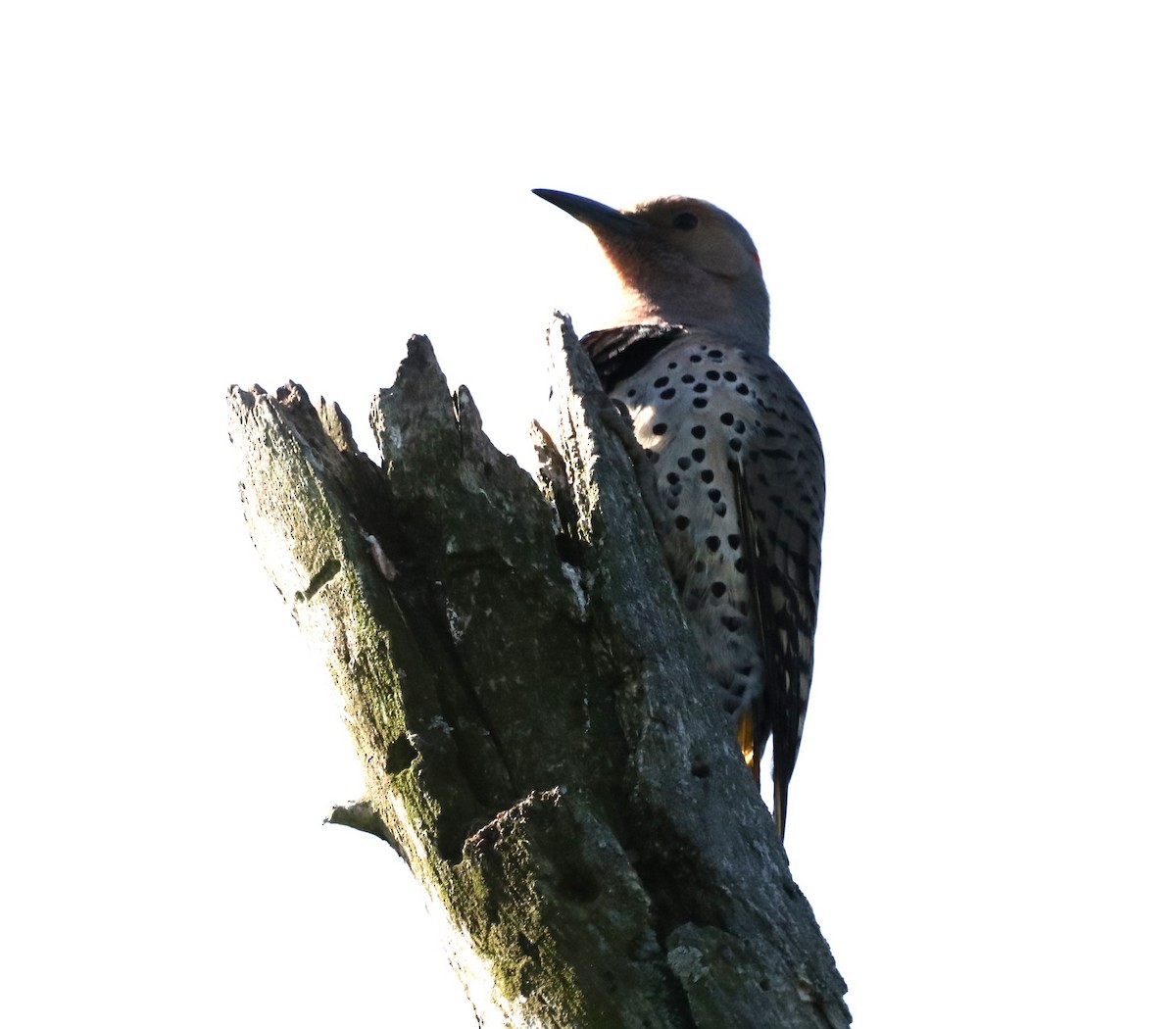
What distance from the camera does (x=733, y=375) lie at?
22.6 ft

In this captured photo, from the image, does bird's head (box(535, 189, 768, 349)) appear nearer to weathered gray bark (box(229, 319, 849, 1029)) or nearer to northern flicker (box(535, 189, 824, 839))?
northern flicker (box(535, 189, 824, 839))

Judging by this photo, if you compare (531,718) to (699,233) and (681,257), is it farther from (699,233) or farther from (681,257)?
(699,233)

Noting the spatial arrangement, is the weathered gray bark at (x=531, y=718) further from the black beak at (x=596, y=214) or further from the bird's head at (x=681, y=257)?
the black beak at (x=596, y=214)

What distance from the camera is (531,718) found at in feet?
14.6

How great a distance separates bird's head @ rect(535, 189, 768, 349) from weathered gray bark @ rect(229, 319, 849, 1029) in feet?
10.5

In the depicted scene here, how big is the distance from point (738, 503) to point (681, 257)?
7.15 ft

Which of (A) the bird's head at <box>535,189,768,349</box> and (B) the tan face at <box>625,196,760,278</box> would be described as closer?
(A) the bird's head at <box>535,189,768,349</box>

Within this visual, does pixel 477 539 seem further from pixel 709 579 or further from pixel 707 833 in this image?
pixel 709 579

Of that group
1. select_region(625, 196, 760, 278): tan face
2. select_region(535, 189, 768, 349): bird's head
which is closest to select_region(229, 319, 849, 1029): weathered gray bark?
select_region(535, 189, 768, 349): bird's head

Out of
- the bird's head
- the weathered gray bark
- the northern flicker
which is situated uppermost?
the bird's head

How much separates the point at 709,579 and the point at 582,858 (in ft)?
8.04

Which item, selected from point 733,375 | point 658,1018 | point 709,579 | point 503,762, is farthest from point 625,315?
point 658,1018

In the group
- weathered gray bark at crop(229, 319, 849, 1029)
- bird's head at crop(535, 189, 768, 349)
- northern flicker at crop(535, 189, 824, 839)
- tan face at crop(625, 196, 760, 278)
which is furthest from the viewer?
tan face at crop(625, 196, 760, 278)

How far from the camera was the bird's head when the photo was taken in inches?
322
